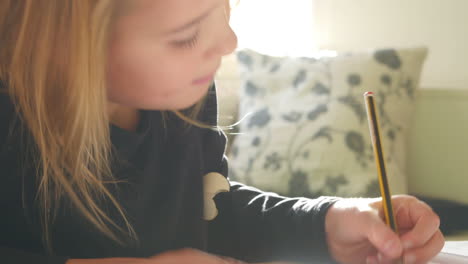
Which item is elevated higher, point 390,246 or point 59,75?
point 59,75

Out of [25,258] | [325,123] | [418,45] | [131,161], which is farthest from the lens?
[418,45]

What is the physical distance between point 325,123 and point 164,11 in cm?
86

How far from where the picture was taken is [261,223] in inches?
22.9

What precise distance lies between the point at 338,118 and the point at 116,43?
0.87 metres

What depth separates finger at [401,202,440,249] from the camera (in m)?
0.46

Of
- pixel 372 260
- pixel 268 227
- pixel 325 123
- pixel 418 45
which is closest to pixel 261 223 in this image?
pixel 268 227

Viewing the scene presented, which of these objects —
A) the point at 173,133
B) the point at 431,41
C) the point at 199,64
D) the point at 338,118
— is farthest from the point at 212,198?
the point at 431,41

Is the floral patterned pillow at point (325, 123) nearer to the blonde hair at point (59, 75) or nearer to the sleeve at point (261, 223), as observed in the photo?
the sleeve at point (261, 223)

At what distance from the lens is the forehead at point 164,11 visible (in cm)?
40

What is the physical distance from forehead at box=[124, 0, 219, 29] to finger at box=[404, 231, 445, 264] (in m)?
0.27

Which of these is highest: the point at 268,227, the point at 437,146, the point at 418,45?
the point at 418,45

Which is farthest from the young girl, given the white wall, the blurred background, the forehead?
the white wall

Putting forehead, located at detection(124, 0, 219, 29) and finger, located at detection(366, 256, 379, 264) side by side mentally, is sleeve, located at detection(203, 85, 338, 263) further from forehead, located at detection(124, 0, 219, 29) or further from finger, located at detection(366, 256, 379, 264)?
forehead, located at detection(124, 0, 219, 29)

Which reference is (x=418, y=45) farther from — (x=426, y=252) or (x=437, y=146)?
(x=426, y=252)
